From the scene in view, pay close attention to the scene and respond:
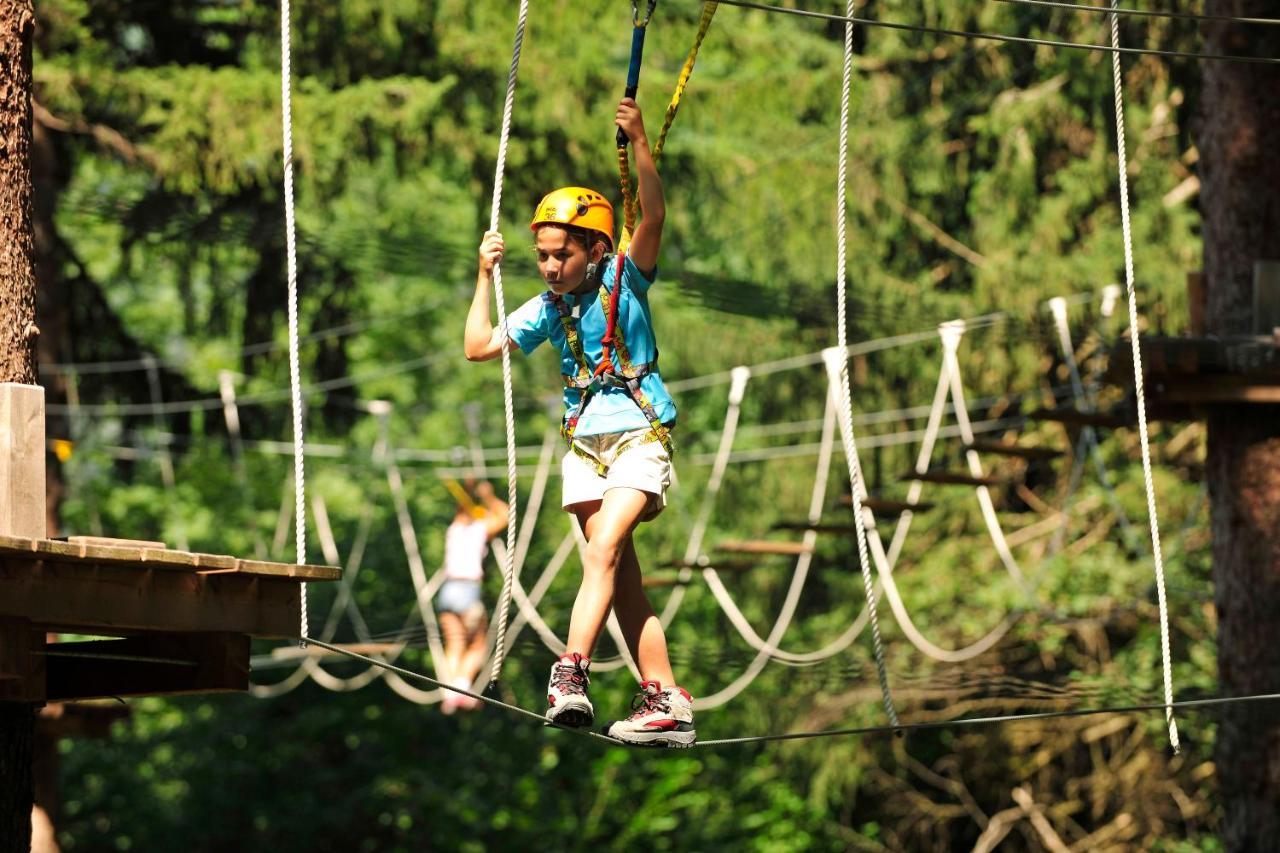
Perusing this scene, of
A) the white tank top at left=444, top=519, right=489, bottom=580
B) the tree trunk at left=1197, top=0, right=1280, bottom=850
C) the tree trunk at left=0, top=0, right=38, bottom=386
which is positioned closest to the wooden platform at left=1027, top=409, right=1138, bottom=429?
the tree trunk at left=1197, top=0, right=1280, bottom=850

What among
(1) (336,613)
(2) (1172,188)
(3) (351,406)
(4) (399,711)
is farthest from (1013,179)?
(4) (399,711)

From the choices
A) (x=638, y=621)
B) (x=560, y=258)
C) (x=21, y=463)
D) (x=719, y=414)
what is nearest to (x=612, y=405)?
(x=560, y=258)

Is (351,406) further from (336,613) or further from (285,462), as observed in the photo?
(285,462)

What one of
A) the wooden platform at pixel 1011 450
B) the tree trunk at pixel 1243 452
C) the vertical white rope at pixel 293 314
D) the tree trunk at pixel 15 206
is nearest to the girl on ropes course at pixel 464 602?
the wooden platform at pixel 1011 450

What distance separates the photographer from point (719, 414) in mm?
14711

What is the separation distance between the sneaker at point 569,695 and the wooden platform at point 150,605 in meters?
0.49

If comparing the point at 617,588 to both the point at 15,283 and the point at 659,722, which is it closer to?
the point at 659,722

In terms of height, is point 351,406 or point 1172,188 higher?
point 1172,188

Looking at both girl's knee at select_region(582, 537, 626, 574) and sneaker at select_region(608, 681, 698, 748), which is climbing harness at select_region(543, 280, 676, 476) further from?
sneaker at select_region(608, 681, 698, 748)

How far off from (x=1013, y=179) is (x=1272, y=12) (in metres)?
4.85

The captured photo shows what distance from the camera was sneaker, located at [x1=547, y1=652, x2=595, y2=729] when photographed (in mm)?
3264

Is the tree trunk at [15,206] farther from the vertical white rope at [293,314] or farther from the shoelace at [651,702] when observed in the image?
the shoelace at [651,702]

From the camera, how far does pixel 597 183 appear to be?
9.91 meters

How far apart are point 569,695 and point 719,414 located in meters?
11.5
